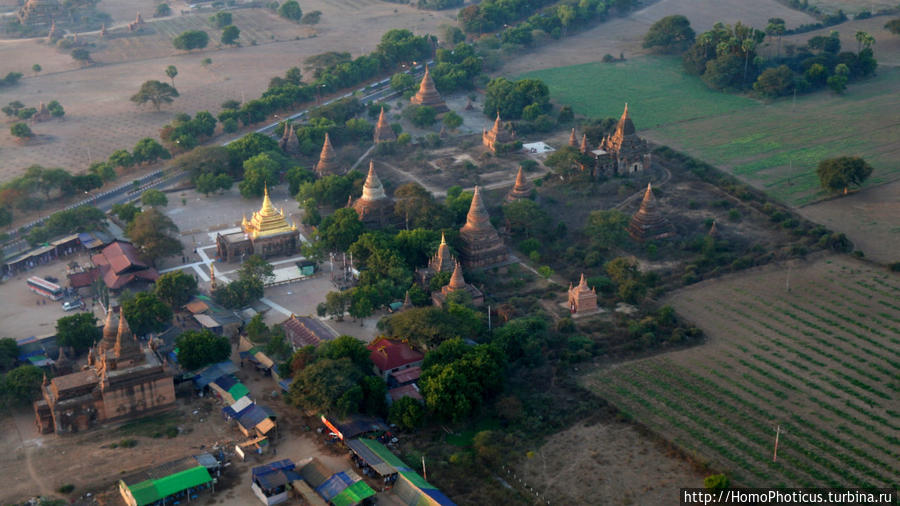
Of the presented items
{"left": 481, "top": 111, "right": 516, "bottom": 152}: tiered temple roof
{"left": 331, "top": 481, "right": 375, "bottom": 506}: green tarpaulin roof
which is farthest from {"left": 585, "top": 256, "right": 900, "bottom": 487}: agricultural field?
{"left": 481, "top": 111, "right": 516, "bottom": 152}: tiered temple roof

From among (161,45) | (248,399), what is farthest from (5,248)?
(161,45)

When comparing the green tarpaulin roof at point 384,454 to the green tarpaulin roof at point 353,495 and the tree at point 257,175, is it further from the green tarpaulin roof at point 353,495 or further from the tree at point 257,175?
the tree at point 257,175

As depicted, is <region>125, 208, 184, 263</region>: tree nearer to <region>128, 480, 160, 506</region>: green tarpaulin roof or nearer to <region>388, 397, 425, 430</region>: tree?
<region>388, 397, 425, 430</region>: tree

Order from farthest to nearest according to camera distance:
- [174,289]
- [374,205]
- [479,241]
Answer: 1. [374,205]
2. [479,241]
3. [174,289]

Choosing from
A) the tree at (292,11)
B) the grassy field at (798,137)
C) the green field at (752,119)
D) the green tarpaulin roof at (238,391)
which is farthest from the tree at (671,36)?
the green tarpaulin roof at (238,391)

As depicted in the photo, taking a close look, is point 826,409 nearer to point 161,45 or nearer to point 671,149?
point 671,149

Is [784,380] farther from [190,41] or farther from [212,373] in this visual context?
[190,41]

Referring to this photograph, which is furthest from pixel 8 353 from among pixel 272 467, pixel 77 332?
pixel 272 467
